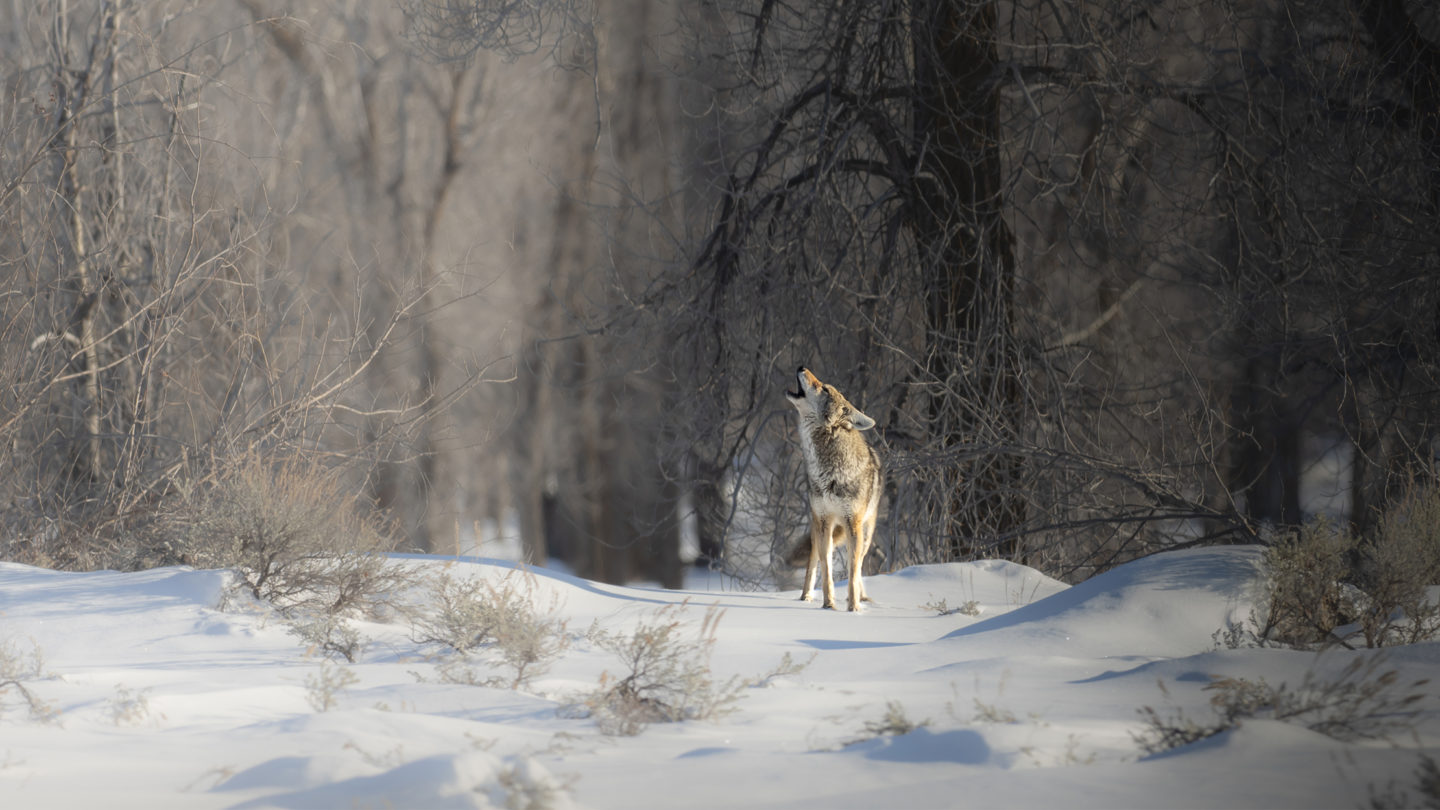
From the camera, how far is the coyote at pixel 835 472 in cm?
771

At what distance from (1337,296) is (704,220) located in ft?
18.9

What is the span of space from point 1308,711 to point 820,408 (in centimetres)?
398

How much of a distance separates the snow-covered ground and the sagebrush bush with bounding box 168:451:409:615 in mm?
280

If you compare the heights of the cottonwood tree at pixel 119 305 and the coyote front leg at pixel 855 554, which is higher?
the cottonwood tree at pixel 119 305

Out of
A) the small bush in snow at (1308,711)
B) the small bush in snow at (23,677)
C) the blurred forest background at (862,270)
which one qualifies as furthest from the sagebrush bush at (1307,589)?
the small bush in snow at (23,677)

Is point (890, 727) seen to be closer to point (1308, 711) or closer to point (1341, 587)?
point (1308, 711)

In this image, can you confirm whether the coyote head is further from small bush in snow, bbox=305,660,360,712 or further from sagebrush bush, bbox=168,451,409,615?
small bush in snow, bbox=305,660,360,712

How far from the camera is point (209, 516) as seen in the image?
7637 millimetres

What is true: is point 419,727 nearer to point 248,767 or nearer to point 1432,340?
point 248,767

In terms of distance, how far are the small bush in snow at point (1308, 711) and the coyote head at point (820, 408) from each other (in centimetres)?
349

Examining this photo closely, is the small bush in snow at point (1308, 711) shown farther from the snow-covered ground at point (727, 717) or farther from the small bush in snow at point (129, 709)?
the small bush in snow at point (129, 709)

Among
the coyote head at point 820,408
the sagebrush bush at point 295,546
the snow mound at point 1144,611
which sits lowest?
the snow mound at point 1144,611

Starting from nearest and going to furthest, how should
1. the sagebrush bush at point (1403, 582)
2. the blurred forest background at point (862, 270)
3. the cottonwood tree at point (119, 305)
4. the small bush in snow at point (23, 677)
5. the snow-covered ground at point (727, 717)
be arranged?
the snow-covered ground at point (727, 717), the small bush in snow at point (23, 677), the sagebrush bush at point (1403, 582), the cottonwood tree at point (119, 305), the blurred forest background at point (862, 270)

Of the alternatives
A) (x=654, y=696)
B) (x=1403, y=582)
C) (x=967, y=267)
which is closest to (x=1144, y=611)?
(x=1403, y=582)
